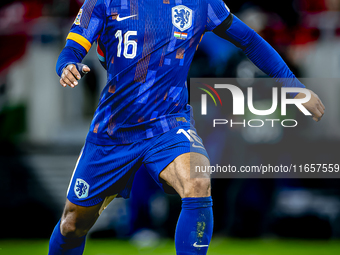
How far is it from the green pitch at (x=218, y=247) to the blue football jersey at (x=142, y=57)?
3569mm

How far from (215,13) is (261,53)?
408 mm

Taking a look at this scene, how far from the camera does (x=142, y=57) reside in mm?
2719

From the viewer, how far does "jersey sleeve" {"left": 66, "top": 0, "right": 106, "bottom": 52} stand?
2.72 m

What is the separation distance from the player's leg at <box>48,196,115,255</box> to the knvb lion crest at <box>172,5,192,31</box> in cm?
116

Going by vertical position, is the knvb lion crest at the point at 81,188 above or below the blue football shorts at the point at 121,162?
below

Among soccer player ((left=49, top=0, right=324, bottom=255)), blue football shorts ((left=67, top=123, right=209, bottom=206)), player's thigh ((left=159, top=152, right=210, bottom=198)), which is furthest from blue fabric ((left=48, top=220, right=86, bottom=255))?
player's thigh ((left=159, top=152, right=210, bottom=198))

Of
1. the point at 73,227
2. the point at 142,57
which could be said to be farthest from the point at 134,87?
the point at 73,227

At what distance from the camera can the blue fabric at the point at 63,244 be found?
2959mm

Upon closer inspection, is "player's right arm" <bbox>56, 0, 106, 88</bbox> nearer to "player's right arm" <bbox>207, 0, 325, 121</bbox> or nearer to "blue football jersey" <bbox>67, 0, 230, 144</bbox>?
"blue football jersey" <bbox>67, 0, 230, 144</bbox>

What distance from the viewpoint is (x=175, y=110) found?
2.73 meters
